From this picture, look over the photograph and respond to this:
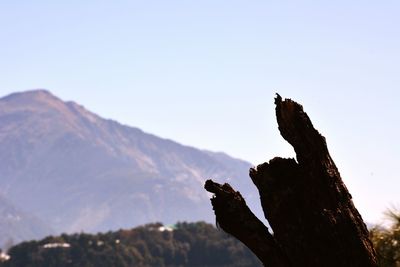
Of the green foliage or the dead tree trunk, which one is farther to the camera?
the green foliage

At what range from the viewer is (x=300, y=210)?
993 centimetres

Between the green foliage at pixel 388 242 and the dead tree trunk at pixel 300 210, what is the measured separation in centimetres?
499

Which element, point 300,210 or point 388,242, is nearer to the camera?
point 300,210

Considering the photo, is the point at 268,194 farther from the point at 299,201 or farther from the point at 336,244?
the point at 336,244

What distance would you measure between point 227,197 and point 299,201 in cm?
84

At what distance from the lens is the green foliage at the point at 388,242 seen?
49.3 ft

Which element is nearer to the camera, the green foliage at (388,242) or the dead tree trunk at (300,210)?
the dead tree trunk at (300,210)

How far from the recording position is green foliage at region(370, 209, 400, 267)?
15.0 metres

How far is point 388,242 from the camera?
1577 cm

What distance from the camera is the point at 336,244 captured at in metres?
9.64

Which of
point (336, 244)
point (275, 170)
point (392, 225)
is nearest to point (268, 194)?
point (275, 170)

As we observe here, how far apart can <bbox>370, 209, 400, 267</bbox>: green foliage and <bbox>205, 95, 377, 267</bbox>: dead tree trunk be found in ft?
16.4

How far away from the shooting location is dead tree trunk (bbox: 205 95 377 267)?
9.67 meters

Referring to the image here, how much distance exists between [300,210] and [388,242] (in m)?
6.36
